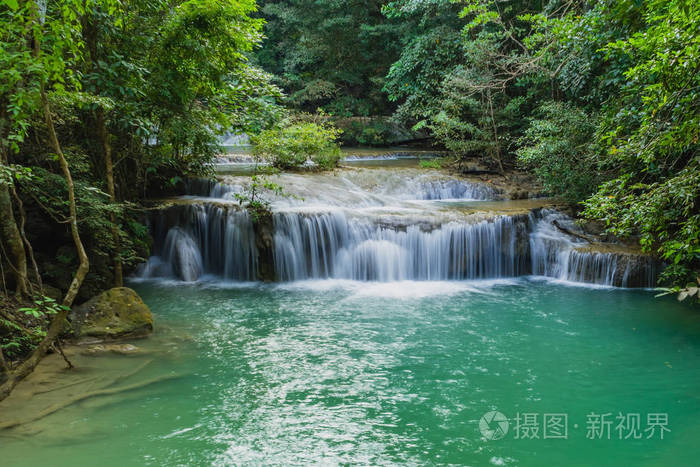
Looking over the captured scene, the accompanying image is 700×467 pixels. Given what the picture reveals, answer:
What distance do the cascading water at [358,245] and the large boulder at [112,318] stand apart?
10.8 feet

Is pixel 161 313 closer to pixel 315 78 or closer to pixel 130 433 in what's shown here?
pixel 130 433

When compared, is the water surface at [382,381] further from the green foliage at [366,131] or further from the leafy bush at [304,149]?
the green foliage at [366,131]

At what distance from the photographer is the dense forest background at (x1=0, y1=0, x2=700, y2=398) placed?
5199mm

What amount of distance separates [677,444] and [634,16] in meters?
A: 6.07

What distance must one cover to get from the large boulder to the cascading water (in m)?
3.29

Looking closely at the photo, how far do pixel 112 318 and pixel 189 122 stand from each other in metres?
3.24

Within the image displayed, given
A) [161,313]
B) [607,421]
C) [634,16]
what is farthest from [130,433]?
[634,16]

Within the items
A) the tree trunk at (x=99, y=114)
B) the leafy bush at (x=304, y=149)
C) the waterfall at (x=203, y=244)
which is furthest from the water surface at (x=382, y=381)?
the leafy bush at (x=304, y=149)

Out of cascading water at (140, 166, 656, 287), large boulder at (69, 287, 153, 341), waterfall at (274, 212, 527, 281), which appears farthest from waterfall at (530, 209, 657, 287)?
large boulder at (69, 287, 153, 341)

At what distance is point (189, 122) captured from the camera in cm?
848

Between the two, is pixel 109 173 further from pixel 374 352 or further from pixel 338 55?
pixel 338 55

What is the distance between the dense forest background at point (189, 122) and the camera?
5.20m

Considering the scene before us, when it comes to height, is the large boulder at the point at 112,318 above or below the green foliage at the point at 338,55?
below

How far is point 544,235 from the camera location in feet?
37.4
